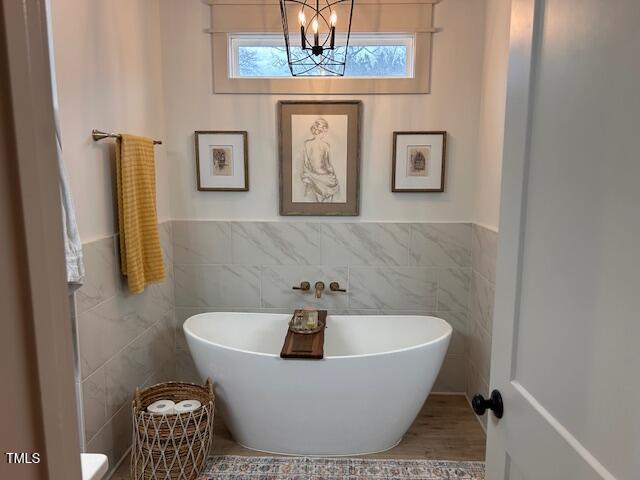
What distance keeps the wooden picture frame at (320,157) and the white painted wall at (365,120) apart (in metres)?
0.07

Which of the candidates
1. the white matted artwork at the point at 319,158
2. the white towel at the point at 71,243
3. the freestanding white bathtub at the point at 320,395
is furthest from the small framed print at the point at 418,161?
the white towel at the point at 71,243

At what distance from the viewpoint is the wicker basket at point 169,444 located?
196 centimetres

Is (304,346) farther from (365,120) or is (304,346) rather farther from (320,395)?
(365,120)

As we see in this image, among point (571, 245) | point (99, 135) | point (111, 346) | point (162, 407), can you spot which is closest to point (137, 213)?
point (99, 135)

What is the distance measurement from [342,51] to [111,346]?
7.48 feet

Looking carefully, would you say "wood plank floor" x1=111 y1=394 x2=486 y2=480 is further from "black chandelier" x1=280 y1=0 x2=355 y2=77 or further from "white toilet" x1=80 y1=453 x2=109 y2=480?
"black chandelier" x1=280 y1=0 x2=355 y2=77

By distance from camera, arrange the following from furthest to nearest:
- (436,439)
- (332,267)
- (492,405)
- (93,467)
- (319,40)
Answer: (332,267) → (319,40) → (436,439) → (492,405) → (93,467)

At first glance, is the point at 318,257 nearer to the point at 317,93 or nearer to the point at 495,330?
the point at 317,93

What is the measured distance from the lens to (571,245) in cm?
79

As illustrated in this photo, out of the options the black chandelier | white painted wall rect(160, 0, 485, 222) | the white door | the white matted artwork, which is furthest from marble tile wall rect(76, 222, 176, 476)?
the white door

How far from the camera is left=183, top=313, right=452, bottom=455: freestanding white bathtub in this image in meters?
2.12

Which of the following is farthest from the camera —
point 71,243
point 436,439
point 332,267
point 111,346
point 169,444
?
point 332,267

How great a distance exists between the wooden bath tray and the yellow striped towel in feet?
2.69

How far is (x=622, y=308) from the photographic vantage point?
0.66 meters
